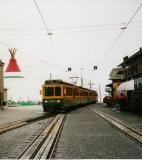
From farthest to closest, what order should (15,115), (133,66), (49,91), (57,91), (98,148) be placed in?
1. (133,66)
2. (49,91)
3. (57,91)
4. (15,115)
5. (98,148)

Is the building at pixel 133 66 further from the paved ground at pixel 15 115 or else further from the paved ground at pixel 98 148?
the paved ground at pixel 98 148

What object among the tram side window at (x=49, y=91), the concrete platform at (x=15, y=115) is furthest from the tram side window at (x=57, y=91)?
the concrete platform at (x=15, y=115)

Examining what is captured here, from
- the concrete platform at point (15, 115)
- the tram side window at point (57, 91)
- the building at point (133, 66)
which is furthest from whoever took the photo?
the building at point (133, 66)

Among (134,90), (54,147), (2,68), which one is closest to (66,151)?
(54,147)

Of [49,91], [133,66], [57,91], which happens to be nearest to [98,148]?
[57,91]

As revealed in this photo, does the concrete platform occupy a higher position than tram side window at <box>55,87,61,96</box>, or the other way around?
tram side window at <box>55,87,61,96</box>

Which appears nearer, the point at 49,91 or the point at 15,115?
the point at 15,115

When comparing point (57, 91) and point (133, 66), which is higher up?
point (133, 66)

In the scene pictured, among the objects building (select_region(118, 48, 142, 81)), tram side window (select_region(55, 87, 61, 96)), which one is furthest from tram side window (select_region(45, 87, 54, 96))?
building (select_region(118, 48, 142, 81))

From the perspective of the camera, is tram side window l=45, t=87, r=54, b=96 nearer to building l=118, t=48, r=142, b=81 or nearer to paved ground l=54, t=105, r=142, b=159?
building l=118, t=48, r=142, b=81

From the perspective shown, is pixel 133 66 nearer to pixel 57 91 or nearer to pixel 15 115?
pixel 57 91

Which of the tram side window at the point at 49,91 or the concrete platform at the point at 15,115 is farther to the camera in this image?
the tram side window at the point at 49,91

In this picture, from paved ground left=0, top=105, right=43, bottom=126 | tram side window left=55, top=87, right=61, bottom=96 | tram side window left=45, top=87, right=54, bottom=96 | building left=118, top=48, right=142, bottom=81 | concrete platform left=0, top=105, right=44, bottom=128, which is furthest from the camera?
building left=118, top=48, right=142, bottom=81

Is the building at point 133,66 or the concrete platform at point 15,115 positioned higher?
the building at point 133,66
